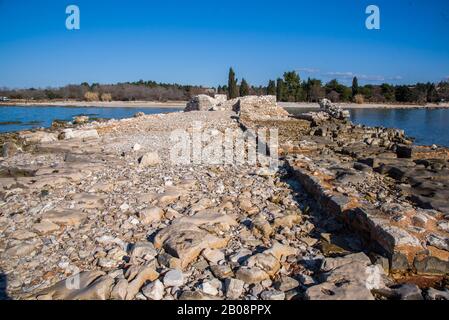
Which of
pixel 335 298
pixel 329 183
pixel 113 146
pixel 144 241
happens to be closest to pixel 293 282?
pixel 335 298

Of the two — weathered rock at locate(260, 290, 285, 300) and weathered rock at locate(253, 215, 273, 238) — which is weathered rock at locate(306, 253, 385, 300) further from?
weathered rock at locate(253, 215, 273, 238)

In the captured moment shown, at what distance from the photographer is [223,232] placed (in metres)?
4.27

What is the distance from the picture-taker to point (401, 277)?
132 inches

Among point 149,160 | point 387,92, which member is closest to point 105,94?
point 387,92

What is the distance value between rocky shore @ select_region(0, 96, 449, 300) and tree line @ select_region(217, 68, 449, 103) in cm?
6128

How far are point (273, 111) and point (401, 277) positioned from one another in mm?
17989

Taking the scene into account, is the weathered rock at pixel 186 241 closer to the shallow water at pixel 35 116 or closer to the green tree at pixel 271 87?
the shallow water at pixel 35 116

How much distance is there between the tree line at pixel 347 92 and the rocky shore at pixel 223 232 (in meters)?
61.3

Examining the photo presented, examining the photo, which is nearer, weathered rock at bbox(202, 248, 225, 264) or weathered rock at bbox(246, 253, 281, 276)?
weathered rock at bbox(246, 253, 281, 276)

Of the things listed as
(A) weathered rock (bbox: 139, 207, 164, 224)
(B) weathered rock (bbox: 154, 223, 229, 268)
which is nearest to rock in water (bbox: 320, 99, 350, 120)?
(A) weathered rock (bbox: 139, 207, 164, 224)

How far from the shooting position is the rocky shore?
3.15m

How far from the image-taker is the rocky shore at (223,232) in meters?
3.15

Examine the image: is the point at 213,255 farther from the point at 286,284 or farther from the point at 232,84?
the point at 232,84
